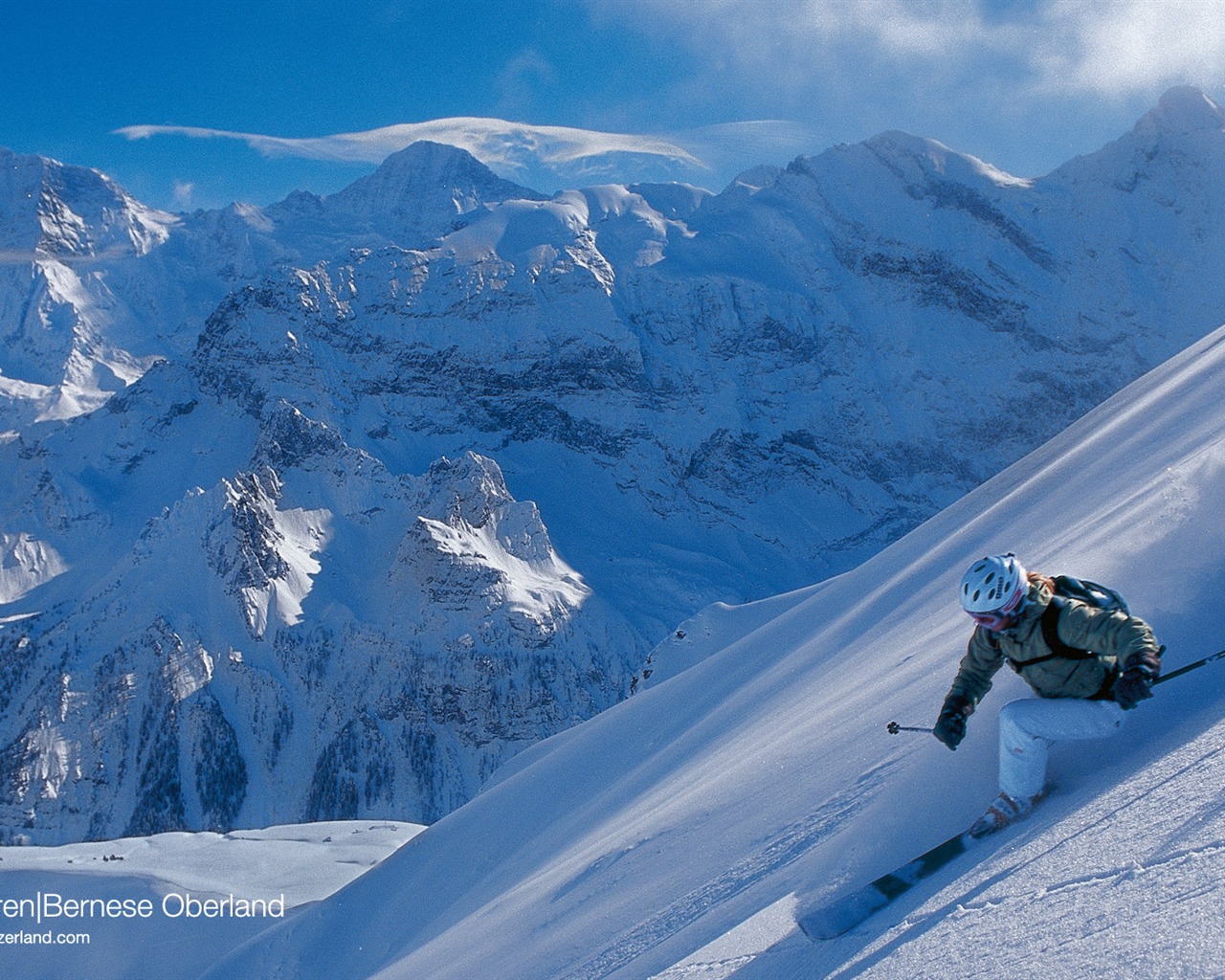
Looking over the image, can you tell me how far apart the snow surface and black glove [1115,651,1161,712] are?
21.1 metres

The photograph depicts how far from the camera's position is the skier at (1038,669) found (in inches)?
165

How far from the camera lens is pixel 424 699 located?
100188 mm

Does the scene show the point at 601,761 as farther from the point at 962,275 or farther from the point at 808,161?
the point at 808,161

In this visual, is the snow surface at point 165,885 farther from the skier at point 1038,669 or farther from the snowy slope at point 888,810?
the skier at point 1038,669

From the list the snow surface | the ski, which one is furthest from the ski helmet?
the snow surface

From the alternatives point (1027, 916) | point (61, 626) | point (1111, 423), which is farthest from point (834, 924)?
point (61, 626)

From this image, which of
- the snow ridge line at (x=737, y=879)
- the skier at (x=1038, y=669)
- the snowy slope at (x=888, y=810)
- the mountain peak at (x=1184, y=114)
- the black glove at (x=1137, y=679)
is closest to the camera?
the snowy slope at (x=888, y=810)

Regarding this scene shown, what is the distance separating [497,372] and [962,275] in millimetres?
84349

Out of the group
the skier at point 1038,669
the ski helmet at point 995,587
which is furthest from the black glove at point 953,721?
the ski helmet at point 995,587

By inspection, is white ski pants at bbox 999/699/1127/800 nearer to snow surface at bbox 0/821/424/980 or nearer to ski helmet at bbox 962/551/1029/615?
ski helmet at bbox 962/551/1029/615

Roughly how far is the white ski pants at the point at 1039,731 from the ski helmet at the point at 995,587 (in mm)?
527

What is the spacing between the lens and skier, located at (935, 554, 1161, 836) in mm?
4180

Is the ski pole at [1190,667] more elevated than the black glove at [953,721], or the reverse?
the black glove at [953,721]

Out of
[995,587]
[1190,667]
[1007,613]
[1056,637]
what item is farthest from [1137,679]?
[995,587]
